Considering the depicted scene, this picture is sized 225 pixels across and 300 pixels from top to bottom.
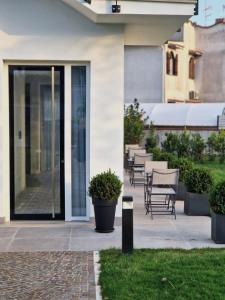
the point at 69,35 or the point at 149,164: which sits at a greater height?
the point at 69,35

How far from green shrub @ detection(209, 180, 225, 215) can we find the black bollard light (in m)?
1.56

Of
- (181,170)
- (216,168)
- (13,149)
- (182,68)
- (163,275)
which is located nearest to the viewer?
(163,275)

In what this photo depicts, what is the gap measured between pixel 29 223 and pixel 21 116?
1.95 m

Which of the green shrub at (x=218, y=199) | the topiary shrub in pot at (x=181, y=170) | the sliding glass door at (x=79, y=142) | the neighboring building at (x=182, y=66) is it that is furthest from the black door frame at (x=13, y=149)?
the neighboring building at (x=182, y=66)

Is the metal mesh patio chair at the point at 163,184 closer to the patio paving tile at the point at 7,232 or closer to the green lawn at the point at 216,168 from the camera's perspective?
the patio paving tile at the point at 7,232

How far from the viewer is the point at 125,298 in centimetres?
528

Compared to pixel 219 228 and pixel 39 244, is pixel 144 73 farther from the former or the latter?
pixel 39 244

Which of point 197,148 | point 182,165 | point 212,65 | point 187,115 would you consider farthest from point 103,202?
point 212,65

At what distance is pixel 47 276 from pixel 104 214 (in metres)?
2.45

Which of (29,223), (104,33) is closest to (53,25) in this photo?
(104,33)

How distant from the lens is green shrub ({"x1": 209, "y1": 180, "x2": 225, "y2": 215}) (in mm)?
7693

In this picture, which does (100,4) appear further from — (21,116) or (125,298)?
(125,298)

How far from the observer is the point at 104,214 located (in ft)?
27.7

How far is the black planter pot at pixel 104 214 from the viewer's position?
331 inches
